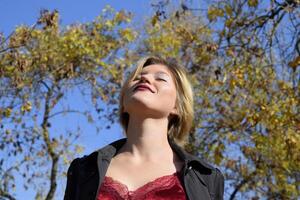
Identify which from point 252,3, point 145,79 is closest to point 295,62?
point 252,3

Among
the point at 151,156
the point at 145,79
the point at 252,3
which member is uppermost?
the point at 252,3

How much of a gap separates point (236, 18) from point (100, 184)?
184 inches

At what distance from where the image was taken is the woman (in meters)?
2.36

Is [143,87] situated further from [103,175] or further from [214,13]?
[214,13]

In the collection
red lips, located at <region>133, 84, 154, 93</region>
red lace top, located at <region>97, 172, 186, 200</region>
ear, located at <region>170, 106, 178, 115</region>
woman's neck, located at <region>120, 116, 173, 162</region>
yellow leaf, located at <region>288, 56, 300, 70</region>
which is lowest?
red lace top, located at <region>97, 172, 186, 200</region>

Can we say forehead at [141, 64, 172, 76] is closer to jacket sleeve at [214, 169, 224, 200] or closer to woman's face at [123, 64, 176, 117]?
woman's face at [123, 64, 176, 117]

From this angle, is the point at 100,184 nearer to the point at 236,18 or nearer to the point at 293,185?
the point at 236,18

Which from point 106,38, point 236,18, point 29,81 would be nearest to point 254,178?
point 106,38

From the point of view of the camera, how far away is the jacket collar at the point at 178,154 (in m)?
2.52

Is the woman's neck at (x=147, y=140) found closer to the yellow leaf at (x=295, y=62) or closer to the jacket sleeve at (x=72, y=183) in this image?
the jacket sleeve at (x=72, y=183)

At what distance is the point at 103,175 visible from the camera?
7.91 ft

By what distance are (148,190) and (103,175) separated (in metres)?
0.22

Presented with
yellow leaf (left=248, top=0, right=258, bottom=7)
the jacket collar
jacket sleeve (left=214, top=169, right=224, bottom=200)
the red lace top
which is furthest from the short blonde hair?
yellow leaf (left=248, top=0, right=258, bottom=7)

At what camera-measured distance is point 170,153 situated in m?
2.61
